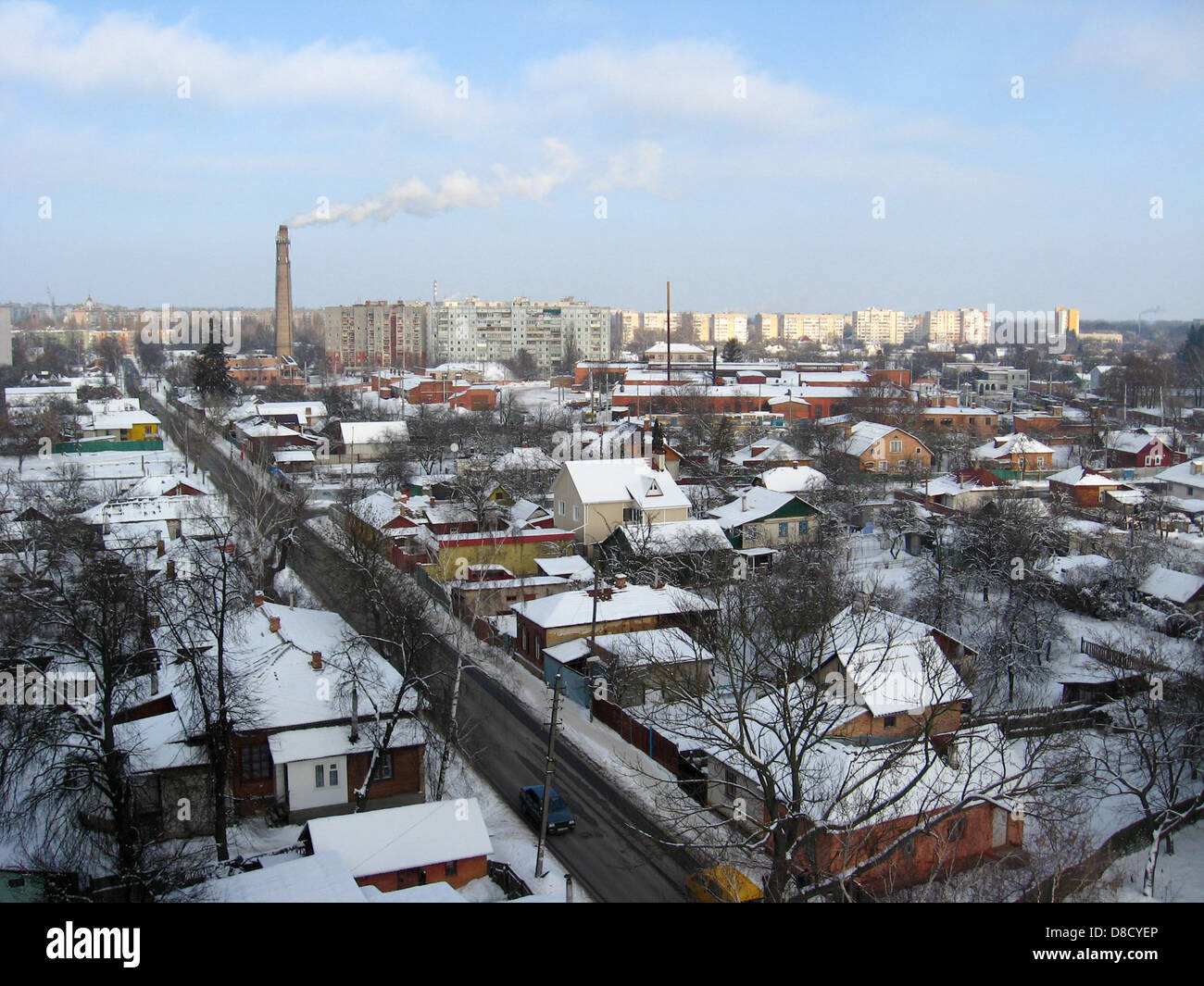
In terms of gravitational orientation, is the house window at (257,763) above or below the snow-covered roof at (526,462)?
below

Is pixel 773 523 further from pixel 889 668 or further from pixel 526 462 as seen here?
pixel 889 668

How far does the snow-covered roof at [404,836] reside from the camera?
27.7 ft

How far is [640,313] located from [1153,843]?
121m

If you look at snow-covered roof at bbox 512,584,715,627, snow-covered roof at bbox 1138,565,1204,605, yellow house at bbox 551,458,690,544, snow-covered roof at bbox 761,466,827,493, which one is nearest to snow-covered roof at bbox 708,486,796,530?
yellow house at bbox 551,458,690,544

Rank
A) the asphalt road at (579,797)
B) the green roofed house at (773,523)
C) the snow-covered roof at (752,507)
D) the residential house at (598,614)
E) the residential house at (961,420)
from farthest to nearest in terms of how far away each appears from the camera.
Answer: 1. the residential house at (961,420)
2. the snow-covered roof at (752,507)
3. the green roofed house at (773,523)
4. the residential house at (598,614)
5. the asphalt road at (579,797)

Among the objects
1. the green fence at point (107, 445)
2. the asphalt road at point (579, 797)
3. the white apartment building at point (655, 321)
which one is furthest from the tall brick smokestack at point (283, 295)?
the white apartment building at point (655, 321)

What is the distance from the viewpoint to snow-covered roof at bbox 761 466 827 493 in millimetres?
24375

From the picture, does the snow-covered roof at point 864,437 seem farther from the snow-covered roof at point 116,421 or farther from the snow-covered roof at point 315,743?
the snow-covered roof at point 116,421

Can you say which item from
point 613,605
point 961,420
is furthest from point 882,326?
point 613,605

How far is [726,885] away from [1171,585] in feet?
41.3

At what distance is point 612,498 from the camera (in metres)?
20.9

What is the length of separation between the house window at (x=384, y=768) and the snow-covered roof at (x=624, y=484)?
10512mm

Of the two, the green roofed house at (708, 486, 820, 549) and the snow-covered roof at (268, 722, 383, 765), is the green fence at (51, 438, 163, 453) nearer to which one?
the green roofed house at (708, 486, 820, 549)

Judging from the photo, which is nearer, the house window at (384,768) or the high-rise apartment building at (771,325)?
the house window at (384,768)
